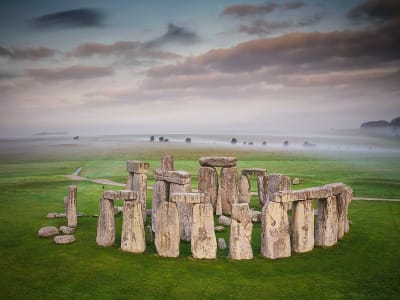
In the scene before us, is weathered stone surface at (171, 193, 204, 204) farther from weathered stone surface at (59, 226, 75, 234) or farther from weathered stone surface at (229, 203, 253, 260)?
weathered stone surface at (59, 226, 75, 234)

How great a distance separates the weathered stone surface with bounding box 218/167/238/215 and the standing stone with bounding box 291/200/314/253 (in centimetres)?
772

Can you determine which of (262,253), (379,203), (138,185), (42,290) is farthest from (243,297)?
(379,203)

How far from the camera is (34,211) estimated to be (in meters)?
21.5

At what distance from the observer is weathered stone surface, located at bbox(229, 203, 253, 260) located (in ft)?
43.7

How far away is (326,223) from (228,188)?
25.6ft

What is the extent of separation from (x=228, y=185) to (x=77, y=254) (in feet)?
33.3

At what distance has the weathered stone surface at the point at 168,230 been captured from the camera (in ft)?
44.7

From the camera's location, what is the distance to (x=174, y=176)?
16516 millimetres

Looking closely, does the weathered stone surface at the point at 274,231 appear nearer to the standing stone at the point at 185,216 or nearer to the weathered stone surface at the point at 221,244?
the weathered stone surface at the point at 221,244

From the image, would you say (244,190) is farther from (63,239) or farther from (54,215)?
(63,239)

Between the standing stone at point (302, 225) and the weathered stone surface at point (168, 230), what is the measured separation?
4251mm

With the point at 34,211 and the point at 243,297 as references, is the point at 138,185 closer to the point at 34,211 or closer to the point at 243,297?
the point at 34,211

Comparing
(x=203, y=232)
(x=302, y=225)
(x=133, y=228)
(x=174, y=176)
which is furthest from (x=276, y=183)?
(x=133, y=228)

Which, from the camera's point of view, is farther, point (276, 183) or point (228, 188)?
point (228, 188)
